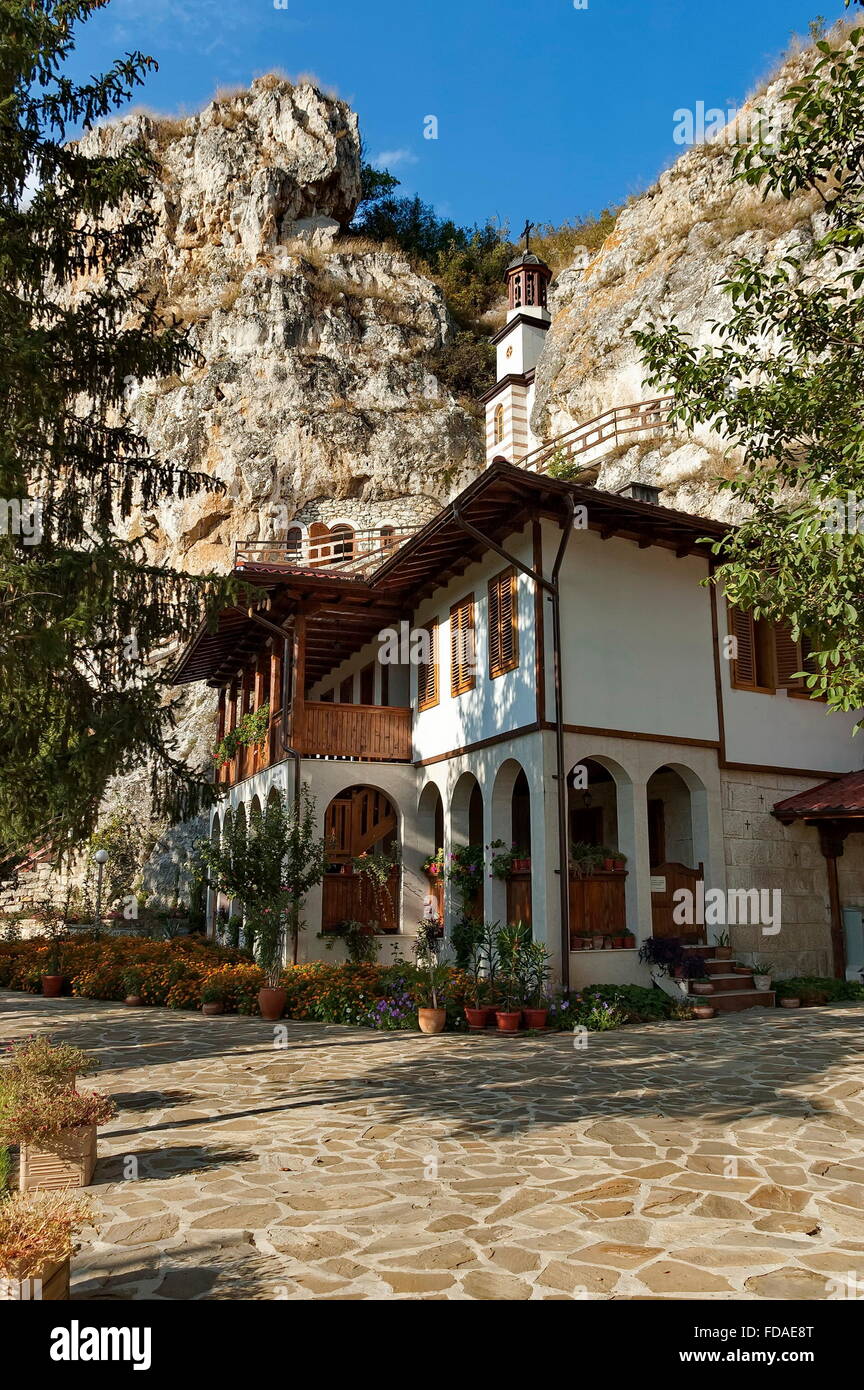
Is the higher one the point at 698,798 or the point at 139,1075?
the point at 698,798

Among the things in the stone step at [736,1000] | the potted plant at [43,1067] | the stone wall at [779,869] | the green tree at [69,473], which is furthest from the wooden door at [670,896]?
the potted plant at [43,1067]

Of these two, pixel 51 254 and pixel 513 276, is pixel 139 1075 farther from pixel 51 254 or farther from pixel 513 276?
pixel 513 276

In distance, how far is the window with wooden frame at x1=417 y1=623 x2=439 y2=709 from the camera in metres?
17.6

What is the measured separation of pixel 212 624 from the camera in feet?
24.6

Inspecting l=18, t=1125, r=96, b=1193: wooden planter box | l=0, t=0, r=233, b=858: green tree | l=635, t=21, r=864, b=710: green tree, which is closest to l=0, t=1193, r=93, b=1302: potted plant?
l=18, t=1125, r=96, b=1193: wooden planter box

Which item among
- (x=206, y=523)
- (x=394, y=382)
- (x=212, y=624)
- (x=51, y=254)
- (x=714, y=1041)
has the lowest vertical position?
(x=714, y=1041)

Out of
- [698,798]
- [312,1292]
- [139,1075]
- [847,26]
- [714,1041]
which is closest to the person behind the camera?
[312,1292]

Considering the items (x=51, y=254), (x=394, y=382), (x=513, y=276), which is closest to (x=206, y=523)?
(x=394, y=382)

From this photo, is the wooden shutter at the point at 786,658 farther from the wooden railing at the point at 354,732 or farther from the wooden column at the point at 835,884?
the wooden railing at the point at 354,732

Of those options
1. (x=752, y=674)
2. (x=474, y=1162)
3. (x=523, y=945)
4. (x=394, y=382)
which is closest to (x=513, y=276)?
(x=394, y=382)

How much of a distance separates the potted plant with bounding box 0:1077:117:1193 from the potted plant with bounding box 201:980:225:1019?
874cm

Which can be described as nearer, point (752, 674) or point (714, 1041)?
point (714, 1041)
